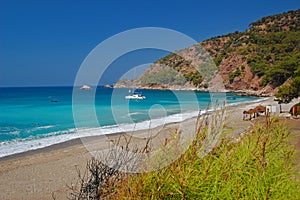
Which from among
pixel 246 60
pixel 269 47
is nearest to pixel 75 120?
pixel 246 60

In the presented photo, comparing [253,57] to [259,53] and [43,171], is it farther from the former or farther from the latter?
[43,171]

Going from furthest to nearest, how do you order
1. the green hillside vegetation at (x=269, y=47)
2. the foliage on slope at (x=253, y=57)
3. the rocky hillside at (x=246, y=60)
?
the rocky hillside at (x=246, y=60), the foliage on slope at (x=253, y=57), the green hillside vegetation at (x=269, y=47)

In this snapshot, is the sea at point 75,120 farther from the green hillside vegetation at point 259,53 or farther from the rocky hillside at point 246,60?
the rocky hillside at point 246,60

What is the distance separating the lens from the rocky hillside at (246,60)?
66.6 m

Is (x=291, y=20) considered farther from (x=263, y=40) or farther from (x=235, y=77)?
(x=235, y=77)

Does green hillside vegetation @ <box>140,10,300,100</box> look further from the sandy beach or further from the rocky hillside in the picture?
the sandy beach

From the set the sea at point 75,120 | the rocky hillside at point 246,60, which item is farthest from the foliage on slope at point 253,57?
the sea at point 75,120

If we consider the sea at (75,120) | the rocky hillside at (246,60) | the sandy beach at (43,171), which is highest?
the rocky hillside at (246,60)

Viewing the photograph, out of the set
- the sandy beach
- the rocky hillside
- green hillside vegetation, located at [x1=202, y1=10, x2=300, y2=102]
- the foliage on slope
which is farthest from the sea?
the foliage on slope

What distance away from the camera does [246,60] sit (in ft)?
262

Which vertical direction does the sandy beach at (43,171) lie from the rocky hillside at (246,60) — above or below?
below

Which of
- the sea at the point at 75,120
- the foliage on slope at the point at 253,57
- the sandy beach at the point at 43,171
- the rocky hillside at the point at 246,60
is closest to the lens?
the sandy beach at the point at 43,171

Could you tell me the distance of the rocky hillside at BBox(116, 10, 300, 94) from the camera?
6662cm

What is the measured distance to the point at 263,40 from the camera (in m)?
83.1
